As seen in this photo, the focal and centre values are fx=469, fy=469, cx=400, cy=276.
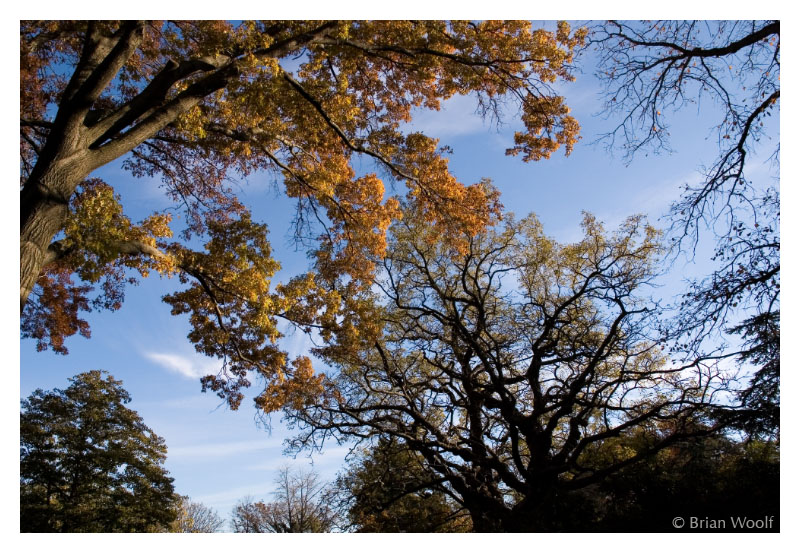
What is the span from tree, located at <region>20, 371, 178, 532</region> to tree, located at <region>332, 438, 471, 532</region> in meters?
7.62

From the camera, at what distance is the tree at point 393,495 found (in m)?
10.9

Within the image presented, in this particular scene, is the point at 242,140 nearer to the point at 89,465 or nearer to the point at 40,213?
the point at 40,213

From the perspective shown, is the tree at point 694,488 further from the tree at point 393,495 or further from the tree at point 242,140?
the tree at point 242,140

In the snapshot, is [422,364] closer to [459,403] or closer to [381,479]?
[459,403]

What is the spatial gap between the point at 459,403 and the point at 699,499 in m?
5.29

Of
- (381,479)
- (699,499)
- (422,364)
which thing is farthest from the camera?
(422,364)

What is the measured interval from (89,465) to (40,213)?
14418mm

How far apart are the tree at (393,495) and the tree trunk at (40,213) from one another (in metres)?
7.76

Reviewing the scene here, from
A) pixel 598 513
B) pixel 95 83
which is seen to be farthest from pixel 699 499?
pixel 95 83

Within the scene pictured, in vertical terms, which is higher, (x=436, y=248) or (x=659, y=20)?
(x=659, y=20)

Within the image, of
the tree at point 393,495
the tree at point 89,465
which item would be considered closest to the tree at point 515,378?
the tree at point 393,495

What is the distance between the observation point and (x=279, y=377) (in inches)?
301

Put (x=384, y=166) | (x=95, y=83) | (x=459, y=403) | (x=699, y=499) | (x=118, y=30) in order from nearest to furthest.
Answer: (x=95, y=83)
(x=118, y=30)
(x=384, y=166)
(x=699, y=499)
(x=459, y=403)

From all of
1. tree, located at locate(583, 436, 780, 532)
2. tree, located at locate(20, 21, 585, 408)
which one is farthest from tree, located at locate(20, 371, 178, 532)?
tree, located at locate(583, 436, 780, 532)
